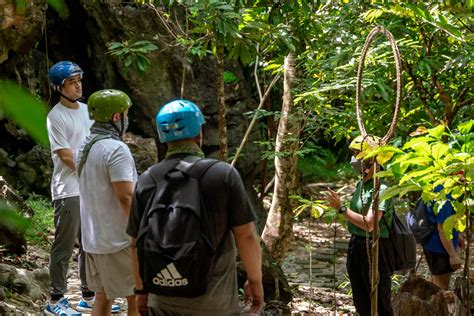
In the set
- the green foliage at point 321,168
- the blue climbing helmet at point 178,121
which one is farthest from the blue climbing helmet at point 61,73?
the green foliage at point 321,168

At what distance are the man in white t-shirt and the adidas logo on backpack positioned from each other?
2.03m

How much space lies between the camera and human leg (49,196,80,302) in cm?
449

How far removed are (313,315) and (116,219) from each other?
8.95 ft

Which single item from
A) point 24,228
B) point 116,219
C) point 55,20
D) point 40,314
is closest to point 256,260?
point 116,219

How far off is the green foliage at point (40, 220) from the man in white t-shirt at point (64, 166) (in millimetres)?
1597

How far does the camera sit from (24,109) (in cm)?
51

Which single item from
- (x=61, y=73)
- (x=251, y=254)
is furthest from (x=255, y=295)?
(x=61, y=73)

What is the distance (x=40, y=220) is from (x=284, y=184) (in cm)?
306

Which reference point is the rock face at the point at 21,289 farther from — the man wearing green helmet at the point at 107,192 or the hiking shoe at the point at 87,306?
the man wearing green helmet at the point at 107,192

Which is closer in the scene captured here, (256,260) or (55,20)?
(256,260)

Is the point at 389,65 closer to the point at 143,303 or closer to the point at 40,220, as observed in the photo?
the point at 143,303

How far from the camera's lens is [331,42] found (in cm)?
559

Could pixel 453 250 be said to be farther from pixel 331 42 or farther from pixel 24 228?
pixel 24 228

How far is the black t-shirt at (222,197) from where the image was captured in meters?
2.62
